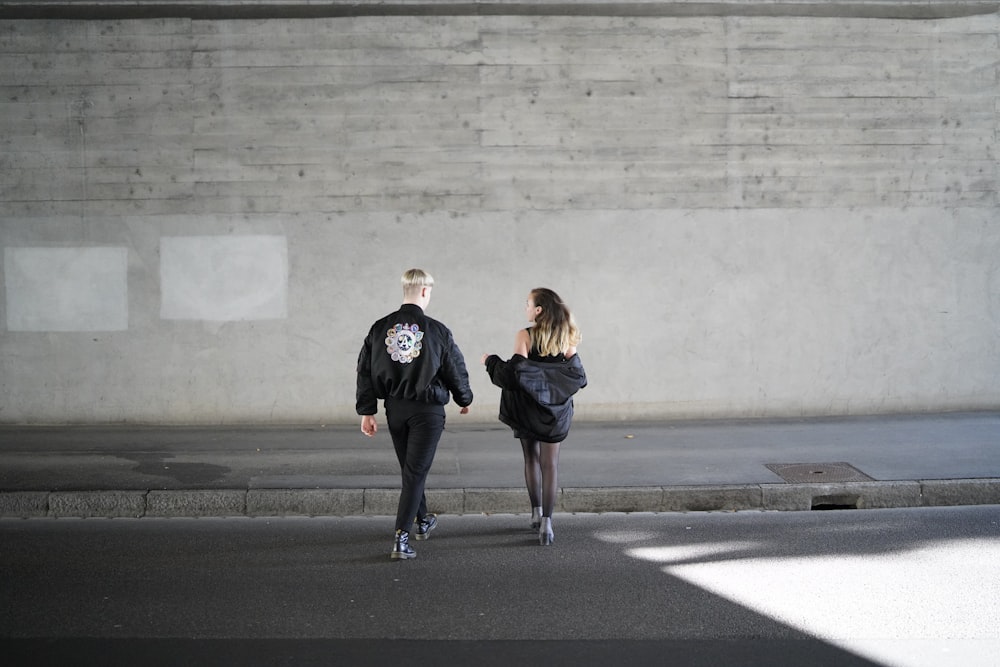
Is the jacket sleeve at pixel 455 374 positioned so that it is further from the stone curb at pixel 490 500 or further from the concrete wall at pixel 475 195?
the concrete wall at pixel 475 195

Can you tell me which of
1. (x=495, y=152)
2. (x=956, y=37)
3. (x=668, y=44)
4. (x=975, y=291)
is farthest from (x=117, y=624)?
(x=956, y=37)

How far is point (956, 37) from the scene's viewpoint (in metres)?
10.8

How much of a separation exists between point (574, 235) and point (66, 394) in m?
6.10

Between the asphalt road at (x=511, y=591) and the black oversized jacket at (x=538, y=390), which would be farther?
the black oversized jacket at (x=538, y=390)

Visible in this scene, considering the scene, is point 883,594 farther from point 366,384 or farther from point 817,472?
point 366,384

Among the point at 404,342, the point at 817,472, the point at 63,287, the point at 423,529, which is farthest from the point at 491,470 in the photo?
the point at 63,287

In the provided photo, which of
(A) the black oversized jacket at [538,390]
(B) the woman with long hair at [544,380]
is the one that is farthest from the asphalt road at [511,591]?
(A) the black oversized jacket at [538,390]

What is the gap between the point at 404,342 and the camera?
596cm

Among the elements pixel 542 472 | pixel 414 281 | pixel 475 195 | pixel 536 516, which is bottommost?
pixel 536 516

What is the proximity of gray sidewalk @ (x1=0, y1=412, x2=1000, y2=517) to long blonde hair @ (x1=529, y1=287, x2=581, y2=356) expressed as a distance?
5.47 ft

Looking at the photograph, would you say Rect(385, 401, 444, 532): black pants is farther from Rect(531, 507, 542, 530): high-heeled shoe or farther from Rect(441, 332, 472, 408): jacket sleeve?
Rect(531, 507, 542, 530): high-heeled shoe

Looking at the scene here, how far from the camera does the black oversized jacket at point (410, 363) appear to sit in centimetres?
595

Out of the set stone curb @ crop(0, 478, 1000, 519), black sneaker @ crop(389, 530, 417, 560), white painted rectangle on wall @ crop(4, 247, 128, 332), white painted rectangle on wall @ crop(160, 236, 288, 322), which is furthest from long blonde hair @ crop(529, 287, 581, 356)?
→ white painted rectangle on wall @ crop(4, 247, 128, 332)

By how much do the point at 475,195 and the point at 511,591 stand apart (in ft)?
19.7
